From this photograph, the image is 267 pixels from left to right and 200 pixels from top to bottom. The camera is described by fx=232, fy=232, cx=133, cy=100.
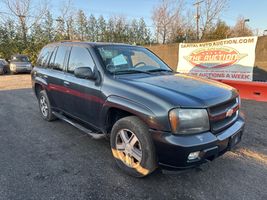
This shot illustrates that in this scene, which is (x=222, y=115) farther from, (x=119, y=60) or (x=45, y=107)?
(x=45, y=107)

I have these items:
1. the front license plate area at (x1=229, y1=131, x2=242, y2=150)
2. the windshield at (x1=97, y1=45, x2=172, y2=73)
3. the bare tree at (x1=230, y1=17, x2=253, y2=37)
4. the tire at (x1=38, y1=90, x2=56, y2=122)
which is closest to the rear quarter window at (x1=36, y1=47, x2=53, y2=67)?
the tire at (x1=38, y1=90, x2=56, y2=122)

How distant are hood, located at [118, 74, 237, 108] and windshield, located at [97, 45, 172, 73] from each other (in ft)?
1.04

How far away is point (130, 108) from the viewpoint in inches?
115

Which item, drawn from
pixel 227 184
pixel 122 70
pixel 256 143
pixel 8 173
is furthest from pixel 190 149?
pixel 8 173

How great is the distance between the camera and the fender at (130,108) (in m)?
2.69

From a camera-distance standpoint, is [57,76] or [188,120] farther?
[57,76]

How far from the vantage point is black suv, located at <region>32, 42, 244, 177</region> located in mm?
2602

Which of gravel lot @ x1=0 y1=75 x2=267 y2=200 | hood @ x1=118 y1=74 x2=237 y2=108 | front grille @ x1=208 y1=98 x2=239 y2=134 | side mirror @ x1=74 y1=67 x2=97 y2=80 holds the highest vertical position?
side mirror @ x1=74 y1=67 x2=97 y2=80

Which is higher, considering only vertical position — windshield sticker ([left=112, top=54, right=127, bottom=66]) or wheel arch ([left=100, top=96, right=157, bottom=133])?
windshield sticker ([left=112, top=54, right=127, bottom=66])

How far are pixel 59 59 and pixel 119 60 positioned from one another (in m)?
1.60

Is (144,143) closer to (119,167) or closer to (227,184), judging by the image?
(119,167)

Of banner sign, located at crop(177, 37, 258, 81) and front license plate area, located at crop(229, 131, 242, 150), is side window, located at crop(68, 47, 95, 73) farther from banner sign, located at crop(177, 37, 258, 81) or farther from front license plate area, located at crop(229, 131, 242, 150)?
banner sign, located at crop(177, 37, 258, 81)

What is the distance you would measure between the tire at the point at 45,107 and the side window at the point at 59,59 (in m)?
0.79

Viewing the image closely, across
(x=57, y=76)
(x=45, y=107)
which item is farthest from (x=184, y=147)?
(x=45, y=107)
